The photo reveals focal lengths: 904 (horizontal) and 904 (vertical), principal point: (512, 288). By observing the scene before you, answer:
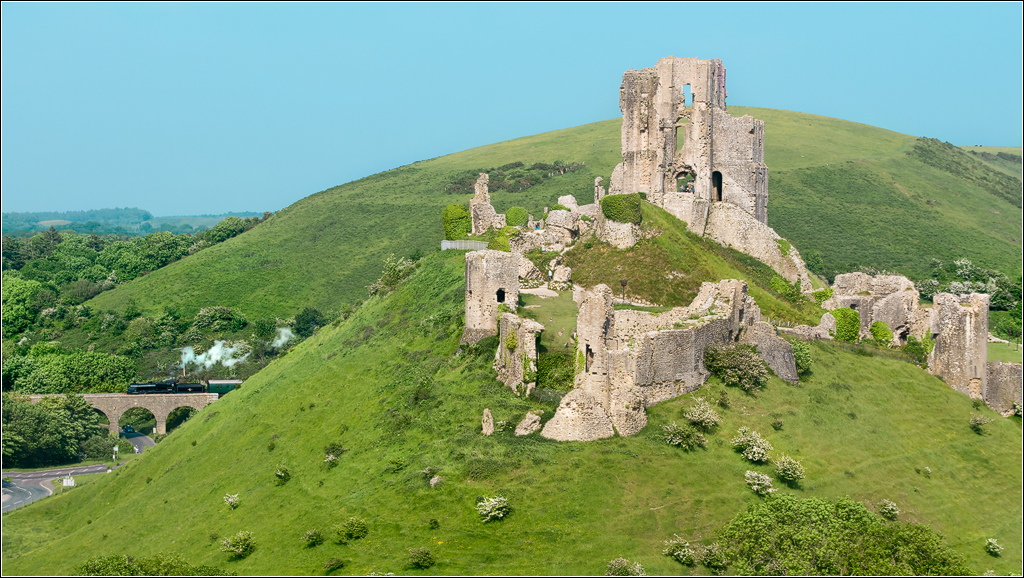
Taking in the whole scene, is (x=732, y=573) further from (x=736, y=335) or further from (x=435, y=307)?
(x=435, y=307)

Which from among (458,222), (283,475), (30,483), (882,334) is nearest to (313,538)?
(283,475)

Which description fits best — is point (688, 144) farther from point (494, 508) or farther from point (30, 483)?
point (30, 483)

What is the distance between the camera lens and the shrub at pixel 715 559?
29.2m

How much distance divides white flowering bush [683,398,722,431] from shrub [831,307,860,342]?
1817 centimetres

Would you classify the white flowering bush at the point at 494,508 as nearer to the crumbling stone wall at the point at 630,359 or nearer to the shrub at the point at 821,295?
the crumbling stone wall at the point at 630,359

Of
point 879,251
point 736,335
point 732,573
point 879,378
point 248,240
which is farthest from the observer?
point 248,240

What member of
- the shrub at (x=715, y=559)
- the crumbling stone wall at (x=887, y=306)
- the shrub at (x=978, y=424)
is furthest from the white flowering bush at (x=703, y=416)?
the crumbling stone wall at (x=887, y=306)

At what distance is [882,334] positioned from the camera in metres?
51.8

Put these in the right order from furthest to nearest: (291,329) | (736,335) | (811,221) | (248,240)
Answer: (248,240) → (811,221) → (291,329) → (736,335)

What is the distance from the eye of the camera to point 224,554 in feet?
118

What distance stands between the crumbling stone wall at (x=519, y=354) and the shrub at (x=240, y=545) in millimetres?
12348

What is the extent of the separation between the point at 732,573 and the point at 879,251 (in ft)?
305

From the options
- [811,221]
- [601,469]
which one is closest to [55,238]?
[811,221]

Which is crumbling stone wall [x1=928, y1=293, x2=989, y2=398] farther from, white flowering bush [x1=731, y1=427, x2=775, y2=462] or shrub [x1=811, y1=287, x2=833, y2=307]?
white flowering bush [x1=731, y1=427, x2=775, y2=462]
